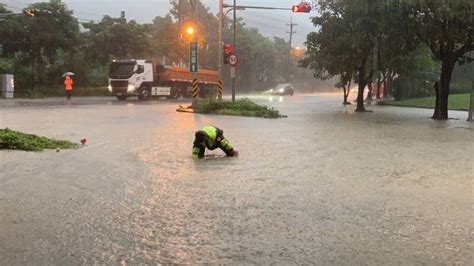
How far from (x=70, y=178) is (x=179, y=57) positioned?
158 ft

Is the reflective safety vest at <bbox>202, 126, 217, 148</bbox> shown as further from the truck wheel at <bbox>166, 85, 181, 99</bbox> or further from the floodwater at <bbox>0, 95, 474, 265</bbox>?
the truck wheel at <bbox>166, 85, 181, 99</bbox>

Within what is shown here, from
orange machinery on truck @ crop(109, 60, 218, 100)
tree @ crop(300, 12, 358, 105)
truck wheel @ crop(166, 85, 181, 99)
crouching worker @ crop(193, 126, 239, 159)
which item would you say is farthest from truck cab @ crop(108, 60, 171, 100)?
crouching worker @ crop(193, 126, 239, 159)

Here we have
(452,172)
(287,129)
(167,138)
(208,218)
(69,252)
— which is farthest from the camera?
(287,129)

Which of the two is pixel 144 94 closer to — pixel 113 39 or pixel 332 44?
pixel 113 39

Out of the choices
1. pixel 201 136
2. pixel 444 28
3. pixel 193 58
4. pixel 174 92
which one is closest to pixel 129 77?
pixel 174 92

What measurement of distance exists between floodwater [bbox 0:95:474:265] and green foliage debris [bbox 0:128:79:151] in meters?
0.55

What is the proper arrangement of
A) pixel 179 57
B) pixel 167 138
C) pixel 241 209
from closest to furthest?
1. pixel 241 209
2. pixel 167 138
3. pixel 179 57

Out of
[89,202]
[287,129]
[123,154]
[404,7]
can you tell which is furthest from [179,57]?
[89,202]

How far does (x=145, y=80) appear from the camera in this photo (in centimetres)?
3797

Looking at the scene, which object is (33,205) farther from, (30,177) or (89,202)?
(30,177)

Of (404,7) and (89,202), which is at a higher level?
(404,7)

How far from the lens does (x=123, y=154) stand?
37.8 feet

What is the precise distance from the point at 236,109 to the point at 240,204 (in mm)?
17515

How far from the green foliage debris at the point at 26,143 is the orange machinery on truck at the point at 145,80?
24643 mm
